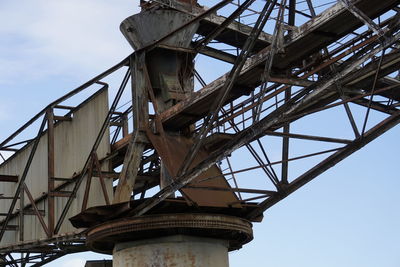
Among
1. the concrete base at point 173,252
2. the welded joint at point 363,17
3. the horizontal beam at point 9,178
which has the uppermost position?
the horizontal beam at point 9,178

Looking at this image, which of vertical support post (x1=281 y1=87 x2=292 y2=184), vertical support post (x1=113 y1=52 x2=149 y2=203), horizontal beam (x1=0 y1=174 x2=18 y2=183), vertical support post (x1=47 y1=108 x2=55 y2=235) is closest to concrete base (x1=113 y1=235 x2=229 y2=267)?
vertical support post (x1=113 y1=52 x2=149 y2=203)

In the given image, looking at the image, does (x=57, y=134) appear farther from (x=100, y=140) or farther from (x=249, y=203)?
(x=249, y=203)

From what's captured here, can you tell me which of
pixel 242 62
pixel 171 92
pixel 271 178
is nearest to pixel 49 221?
pixel 171 92

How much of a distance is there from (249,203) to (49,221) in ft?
17.9

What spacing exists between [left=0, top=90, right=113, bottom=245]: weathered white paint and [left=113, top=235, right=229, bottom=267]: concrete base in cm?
261

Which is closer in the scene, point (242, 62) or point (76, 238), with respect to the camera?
point (242, 62)

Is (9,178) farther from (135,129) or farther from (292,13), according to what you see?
(292,13)

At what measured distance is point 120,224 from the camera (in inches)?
652

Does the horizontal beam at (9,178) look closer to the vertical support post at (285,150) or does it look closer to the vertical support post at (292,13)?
the vertical support post at (285,150)

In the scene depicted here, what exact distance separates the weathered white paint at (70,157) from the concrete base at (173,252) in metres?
2.61

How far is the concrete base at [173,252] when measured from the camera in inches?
652

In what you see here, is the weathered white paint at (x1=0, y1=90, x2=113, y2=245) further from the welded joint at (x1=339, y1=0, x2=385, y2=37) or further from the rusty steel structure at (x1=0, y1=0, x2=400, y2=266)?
the welded joint at (x1=339, y1=0, x2=385, y2=37)

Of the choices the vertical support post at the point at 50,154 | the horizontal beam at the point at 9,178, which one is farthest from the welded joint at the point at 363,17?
the horizontal beam at the point at 9,178

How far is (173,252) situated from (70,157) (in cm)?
544
